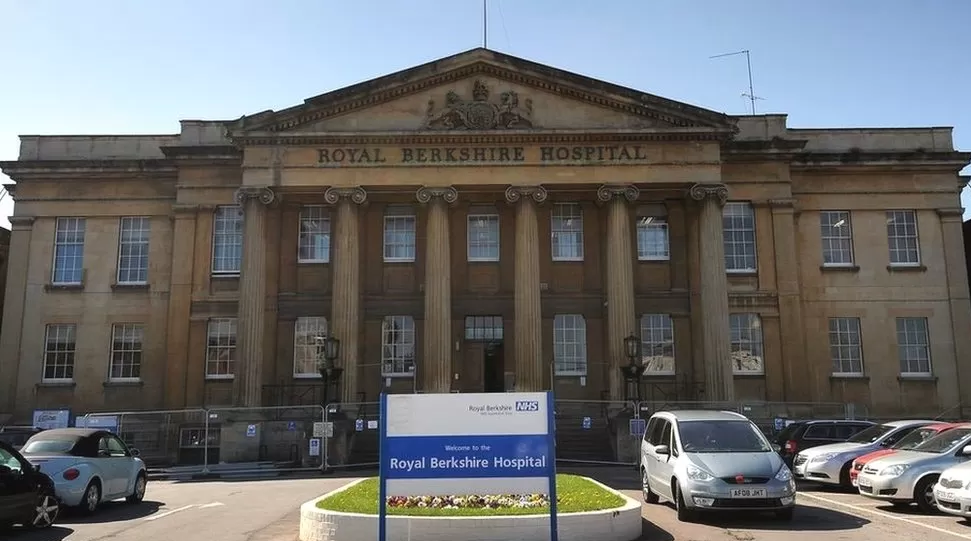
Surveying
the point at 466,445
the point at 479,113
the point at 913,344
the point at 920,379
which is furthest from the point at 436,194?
the point at 466,445

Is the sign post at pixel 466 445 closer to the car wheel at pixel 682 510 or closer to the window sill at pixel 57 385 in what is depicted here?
the car wheel at pixel 682 510

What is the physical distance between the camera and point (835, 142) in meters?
33.5

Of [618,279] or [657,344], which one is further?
[657,344]

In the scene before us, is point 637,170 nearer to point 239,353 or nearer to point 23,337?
point 239,353

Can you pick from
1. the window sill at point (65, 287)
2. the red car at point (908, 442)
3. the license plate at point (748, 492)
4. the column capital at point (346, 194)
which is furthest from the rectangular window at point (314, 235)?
the license plate at point (748, 492)

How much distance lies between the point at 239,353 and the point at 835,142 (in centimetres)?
2530

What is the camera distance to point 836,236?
32.7m

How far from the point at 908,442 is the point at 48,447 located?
17211 mm

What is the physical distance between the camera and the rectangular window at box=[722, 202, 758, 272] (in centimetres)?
3164

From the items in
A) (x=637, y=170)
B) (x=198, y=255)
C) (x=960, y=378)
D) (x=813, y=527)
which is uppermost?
(x=637, y=170)

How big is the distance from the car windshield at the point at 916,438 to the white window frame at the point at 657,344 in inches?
538

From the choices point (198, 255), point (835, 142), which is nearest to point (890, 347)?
point (835, 142)

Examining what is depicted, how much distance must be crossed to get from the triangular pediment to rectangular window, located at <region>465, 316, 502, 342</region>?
728 centimetres

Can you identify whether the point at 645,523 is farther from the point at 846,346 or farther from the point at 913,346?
the point at 913,346
